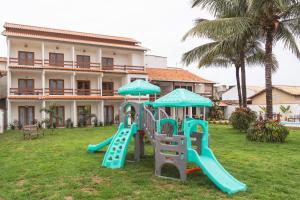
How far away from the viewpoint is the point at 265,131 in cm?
1421

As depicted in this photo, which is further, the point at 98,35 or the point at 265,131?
the point at 98,35

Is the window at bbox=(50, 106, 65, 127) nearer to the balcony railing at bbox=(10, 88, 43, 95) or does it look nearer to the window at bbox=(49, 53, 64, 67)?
the balcony railing at bbox=(10, 88, 43, 95)

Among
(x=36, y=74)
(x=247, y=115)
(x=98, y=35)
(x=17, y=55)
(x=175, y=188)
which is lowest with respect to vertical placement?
(x=175, y=188)

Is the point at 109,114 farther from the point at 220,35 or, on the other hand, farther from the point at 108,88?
the point at 220,35

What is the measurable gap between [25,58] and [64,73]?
3.69 meters

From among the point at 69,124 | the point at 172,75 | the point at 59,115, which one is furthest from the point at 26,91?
the point at 172,75

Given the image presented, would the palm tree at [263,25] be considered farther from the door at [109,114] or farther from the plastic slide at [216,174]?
the door at [109,114]

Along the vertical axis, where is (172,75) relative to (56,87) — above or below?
above

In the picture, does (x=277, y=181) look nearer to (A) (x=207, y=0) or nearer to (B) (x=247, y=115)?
(A) (x=207, y=0)

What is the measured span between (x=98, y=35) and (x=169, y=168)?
25.5 m

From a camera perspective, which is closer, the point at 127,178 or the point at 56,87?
the point at 127,178

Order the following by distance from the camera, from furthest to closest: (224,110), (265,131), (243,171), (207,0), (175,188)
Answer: (224,110) < (207,0) < (265,131) < (243,171) < (175,188)

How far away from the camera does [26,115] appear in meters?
25.6

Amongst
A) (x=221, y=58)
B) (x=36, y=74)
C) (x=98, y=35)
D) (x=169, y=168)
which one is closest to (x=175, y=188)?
(x=169, y=168)
